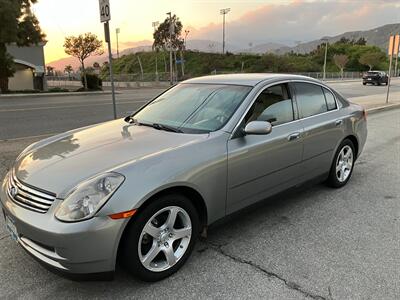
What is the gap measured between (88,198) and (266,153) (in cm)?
179

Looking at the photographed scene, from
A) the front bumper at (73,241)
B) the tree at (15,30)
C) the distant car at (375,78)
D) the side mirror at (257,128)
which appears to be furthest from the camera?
the distant car at (375,78)

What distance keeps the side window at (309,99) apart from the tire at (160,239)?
1.98 meters

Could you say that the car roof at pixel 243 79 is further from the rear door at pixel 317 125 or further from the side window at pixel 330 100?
the side window at pixel 330 100

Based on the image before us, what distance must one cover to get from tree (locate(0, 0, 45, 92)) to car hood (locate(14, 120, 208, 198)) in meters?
24.4

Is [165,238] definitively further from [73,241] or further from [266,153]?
[266,153]

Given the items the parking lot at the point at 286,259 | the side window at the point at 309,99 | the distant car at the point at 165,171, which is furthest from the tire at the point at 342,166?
the side window at the point at 309,99

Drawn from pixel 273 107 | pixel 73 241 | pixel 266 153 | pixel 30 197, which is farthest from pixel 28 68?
pixel 73 241

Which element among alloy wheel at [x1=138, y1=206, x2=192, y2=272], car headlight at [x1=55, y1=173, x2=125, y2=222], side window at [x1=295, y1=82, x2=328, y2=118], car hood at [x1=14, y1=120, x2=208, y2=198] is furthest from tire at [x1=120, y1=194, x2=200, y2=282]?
side window at [x1=295, y1=82, x2=328, y2=118]

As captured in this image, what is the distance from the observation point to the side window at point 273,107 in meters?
3.77

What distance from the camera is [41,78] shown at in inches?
1330

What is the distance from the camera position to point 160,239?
2971mm

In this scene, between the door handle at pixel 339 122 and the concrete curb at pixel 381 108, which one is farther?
→ the concrete curb at pixel 381 108

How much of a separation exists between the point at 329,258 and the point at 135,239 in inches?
67.0

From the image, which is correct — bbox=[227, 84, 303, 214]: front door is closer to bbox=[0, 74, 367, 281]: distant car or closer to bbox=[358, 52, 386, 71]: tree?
bbox=[0, 74, 367, 281]: distant car
